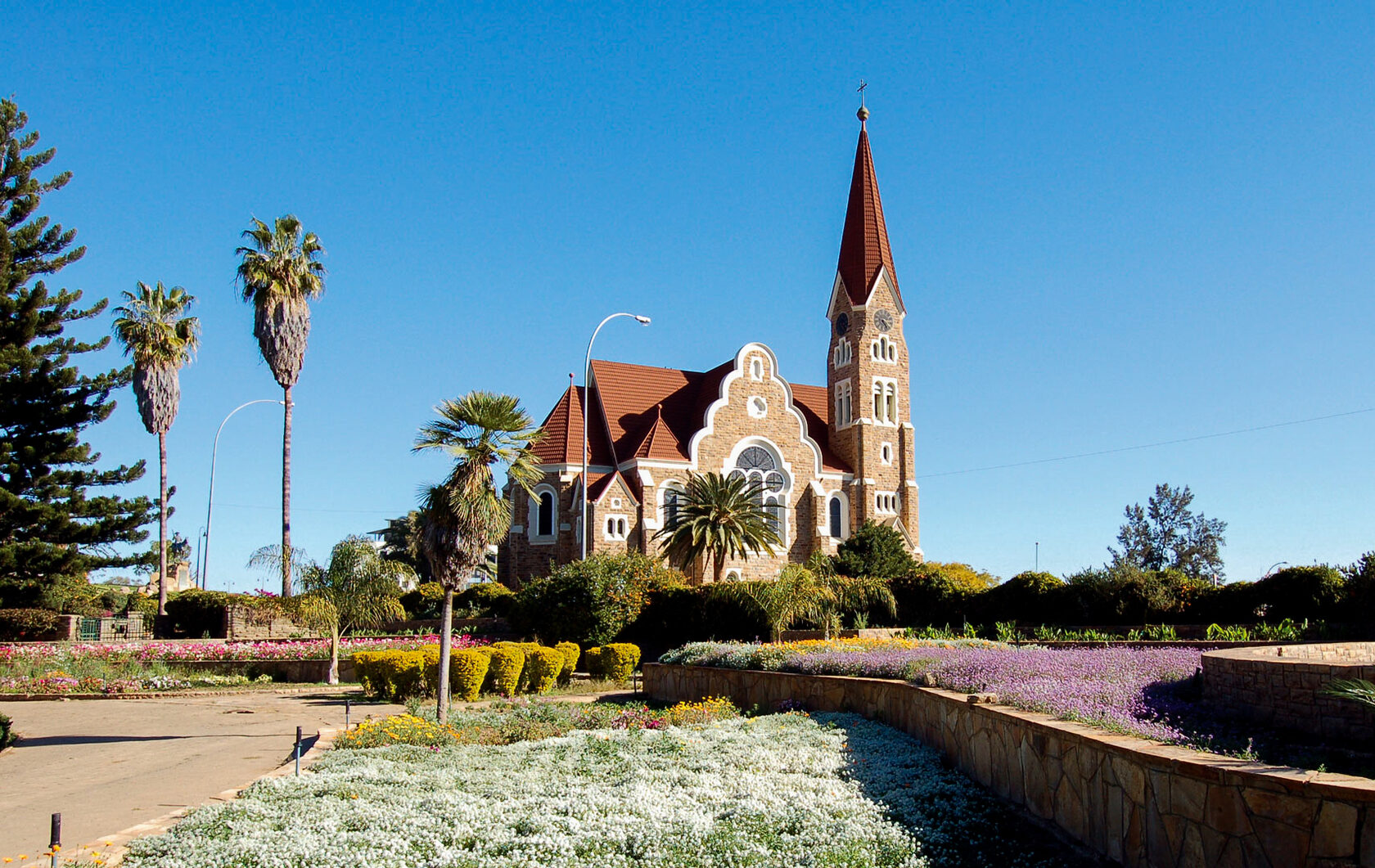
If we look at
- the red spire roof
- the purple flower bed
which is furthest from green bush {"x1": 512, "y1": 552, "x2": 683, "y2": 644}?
the red spire roof

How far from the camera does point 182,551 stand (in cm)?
8369

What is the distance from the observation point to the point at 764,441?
49812 mm

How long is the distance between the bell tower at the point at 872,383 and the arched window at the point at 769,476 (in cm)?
379

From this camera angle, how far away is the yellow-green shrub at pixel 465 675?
740 inches

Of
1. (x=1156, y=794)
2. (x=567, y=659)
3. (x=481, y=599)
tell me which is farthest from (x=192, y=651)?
(x=1156, y=794)

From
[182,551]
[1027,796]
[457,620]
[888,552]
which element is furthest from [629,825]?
[182,551]

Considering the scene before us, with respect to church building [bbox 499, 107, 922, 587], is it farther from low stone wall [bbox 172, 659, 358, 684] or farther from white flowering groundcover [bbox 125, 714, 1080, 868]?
white flowering groundcover [bbox 125, 714, 1080, 868]

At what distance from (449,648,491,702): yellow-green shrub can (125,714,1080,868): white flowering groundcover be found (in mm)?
8512

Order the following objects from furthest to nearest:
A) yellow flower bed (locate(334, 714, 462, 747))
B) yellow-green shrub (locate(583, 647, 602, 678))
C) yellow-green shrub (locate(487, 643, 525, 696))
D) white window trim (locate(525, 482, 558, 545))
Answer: white window trim (locate(525, 482, 558, 545)) → yellow-green shrub (locate(583, 647, 602, 678)) → yellow-green shrub (locate(487, 643, 525, 696)) → yellow flower bed (locate(334, 714, 462, 747))

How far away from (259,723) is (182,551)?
248ft

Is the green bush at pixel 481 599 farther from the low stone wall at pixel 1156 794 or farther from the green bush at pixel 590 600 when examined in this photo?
the low stone wall at pixel 1156 794

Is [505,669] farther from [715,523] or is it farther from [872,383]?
[872,383]

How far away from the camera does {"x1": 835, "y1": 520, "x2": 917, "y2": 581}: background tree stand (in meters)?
41.1

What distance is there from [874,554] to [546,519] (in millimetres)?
15067
